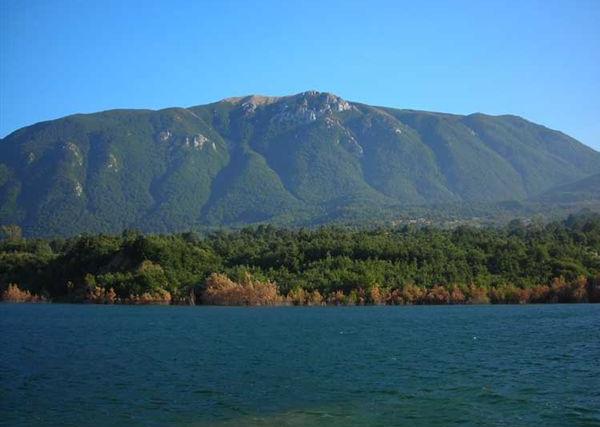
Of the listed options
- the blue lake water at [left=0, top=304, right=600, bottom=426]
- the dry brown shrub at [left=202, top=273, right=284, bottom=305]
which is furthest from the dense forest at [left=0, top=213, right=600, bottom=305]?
the blue lake water at [left=0, top=304, right=600, bottom=426]

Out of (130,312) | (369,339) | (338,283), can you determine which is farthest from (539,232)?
(369,339)

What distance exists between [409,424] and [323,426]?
3099 mm

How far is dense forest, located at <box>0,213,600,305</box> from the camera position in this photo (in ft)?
326

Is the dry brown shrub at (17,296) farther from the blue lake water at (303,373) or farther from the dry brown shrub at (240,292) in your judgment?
the blue lake water at (303,373)

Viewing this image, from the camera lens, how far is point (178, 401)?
96.7 ft

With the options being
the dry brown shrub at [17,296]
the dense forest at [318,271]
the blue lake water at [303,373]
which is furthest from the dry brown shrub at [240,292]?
the blue lake water at [303,373]

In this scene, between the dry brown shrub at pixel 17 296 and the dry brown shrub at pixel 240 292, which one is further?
the dry brown shrub at pixel 17 296

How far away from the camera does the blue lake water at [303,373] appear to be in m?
27.1

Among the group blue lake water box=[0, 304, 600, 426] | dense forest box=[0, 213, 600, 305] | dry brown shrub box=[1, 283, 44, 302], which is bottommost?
dry brown shrub box=[1, 283, 44, 302]

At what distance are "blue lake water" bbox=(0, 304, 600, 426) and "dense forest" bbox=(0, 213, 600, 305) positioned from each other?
3173cm

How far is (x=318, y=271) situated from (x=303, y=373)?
226 feet

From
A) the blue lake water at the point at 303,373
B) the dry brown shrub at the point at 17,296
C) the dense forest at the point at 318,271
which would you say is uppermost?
the dense forest at the point at 318,271

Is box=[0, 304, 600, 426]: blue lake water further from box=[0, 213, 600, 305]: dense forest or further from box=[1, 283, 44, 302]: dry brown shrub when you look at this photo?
box=[1, 283, 44, 302]: dry brown shrub

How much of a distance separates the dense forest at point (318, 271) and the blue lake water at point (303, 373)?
31.7m
